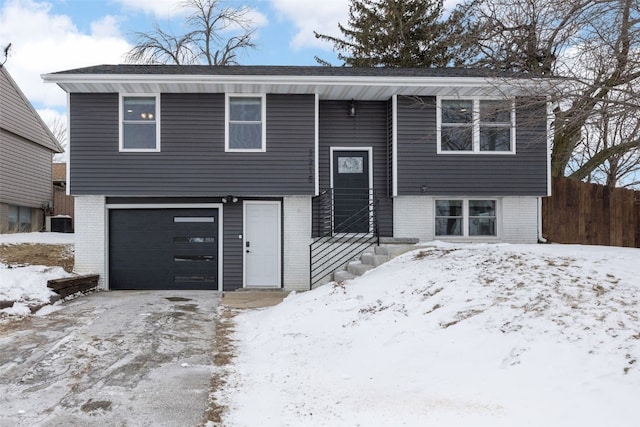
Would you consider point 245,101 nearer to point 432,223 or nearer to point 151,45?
point 432,223

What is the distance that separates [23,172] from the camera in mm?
18469

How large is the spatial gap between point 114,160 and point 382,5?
56.2 feet

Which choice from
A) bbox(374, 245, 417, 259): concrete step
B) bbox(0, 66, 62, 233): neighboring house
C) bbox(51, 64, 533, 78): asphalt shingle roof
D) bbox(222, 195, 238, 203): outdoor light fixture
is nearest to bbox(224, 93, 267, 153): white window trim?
bbox(51, 64, 533, 78): asphalt shingle roof

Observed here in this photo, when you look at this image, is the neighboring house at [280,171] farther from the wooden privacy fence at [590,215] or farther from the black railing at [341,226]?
the wooden privacy fence at [590,215]

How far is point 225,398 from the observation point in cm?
436

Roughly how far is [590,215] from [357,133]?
Answer: 619 centimetres

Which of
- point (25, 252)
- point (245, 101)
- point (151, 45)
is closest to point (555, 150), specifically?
point (245, 101)

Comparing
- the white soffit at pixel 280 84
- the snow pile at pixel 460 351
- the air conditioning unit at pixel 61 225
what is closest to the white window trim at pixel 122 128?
the white soffit at pixel 280 84

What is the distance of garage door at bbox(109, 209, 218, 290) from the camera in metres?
11.6

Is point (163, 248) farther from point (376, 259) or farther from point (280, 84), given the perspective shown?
point (376, 259)

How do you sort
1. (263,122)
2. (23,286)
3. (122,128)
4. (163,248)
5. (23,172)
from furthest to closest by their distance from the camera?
(23,172) → (163,248) → (263,122) → (122,128) → (23,286)

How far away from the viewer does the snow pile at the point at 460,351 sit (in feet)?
11.9

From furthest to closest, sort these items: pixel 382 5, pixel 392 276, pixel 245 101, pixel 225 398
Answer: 1. pixel 382 5
2. pixel 245 101
3. pixel 392 276
4. pixel 225 398

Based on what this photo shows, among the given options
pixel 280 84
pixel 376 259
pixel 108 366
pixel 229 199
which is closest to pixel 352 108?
pixel 280 84
